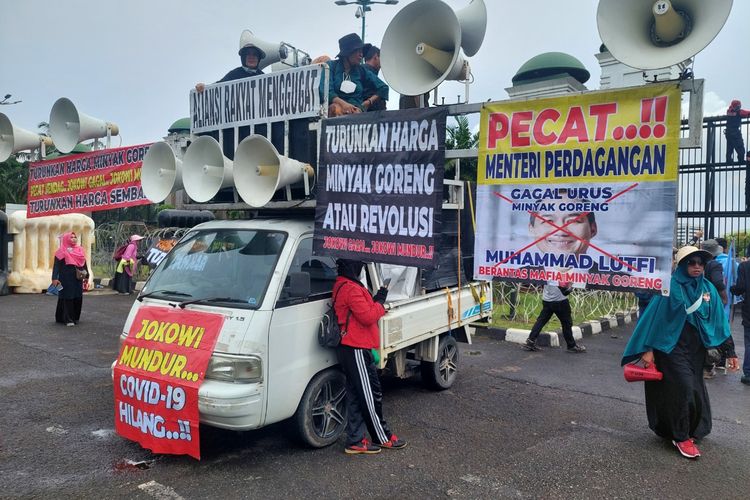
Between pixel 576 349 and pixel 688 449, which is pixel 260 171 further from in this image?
pixel 576 349

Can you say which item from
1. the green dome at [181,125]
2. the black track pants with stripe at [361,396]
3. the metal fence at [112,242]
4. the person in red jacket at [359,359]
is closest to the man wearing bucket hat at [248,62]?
the person in red jacket at [359,359]

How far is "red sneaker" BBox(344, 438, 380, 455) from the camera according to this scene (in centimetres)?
447

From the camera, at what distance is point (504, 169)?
4141mm

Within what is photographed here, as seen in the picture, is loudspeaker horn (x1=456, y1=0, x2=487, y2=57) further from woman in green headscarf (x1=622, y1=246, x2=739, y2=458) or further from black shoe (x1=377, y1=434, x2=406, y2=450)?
black shoe (x1=377, y1=434, x2=406, y2=450)

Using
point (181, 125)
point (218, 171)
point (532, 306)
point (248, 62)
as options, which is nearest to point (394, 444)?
point (218, 171)

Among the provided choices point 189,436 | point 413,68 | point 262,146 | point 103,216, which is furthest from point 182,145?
point 103,216

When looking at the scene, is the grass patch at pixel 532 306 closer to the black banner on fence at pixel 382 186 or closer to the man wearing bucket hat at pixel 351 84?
the man wearing bucket hat at pixel 351 84

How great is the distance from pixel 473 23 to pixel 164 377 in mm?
3452

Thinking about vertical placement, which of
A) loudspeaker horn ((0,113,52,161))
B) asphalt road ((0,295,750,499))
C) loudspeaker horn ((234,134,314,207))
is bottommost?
asphalt road ((0,295,750,499))

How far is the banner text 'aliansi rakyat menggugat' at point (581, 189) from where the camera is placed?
3.57m

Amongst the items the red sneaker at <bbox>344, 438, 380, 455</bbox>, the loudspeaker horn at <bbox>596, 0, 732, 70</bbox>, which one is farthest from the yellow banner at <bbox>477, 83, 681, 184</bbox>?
the red sneaker at <bbox>344, 438, 380, 455</bbox>

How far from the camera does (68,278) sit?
9805mm

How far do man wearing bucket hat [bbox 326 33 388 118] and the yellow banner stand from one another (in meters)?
1.49

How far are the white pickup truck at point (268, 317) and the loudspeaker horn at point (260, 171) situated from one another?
276mm
